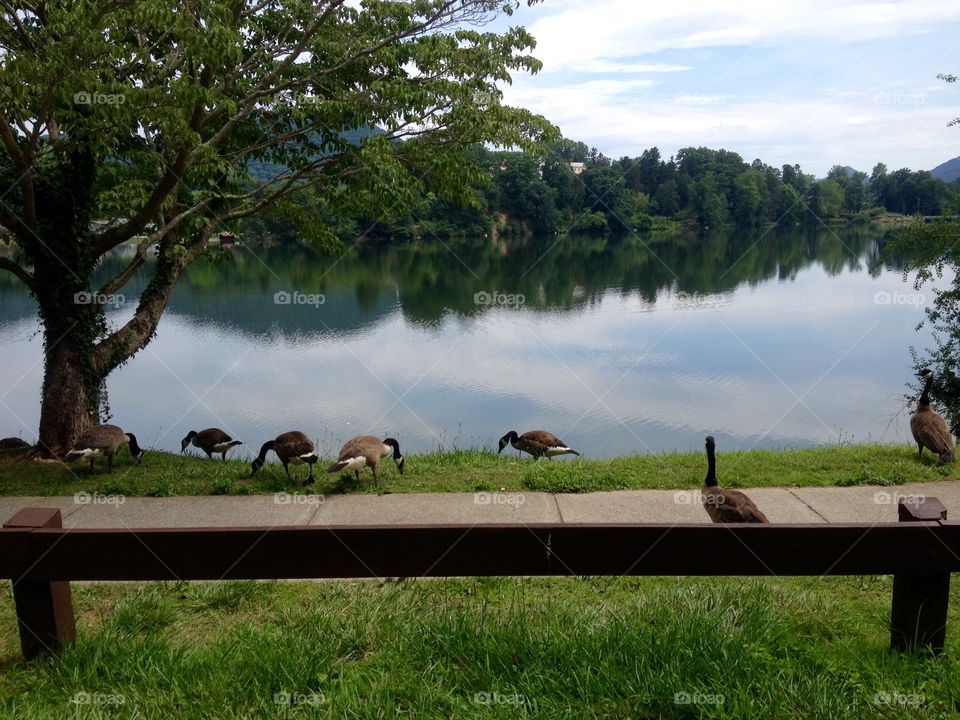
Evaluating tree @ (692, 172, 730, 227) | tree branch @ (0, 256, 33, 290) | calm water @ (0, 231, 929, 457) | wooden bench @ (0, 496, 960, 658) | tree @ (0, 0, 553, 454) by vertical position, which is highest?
tree @ (692, 172, 730, 227)

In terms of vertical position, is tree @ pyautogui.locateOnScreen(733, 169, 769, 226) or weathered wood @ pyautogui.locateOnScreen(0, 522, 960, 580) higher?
tree @ pyautogui.locateOnScreen(733, 169, 769, 226)

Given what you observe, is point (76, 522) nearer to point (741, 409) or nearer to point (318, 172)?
point (318, 172)

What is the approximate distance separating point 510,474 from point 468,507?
1351mm

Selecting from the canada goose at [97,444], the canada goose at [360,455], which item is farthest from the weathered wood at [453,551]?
the canada goose at [97,444]

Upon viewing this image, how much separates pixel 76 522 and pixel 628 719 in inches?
270

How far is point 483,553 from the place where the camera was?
3.79 metres

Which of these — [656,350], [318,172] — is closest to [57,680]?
[318,172]

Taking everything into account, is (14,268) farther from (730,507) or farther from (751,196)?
(751,196)

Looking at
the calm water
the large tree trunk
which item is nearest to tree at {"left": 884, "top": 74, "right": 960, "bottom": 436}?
the calm water

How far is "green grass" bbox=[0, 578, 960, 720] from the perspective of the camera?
3.50 meters

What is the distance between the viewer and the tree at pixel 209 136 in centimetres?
1015

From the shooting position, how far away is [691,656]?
148 inches

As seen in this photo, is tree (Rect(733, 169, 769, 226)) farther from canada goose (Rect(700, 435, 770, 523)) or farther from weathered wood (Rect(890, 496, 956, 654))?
weathered wood (Rect(890, 496, 956, 654))

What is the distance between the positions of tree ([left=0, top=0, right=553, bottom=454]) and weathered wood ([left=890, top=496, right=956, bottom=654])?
28.9 feet
